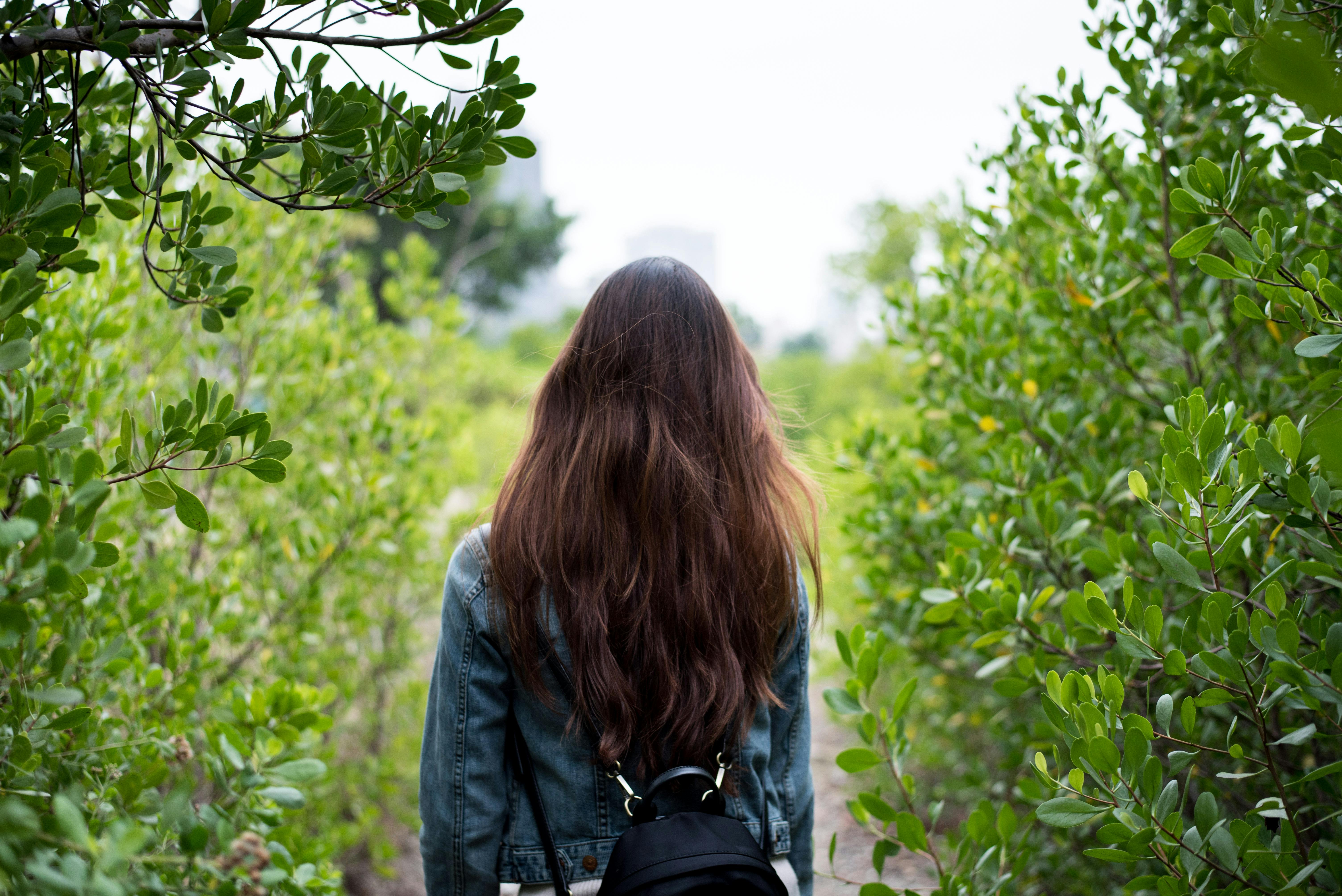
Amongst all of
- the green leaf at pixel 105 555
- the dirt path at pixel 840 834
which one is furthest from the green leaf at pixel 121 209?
the dirt path at pixel 840 834

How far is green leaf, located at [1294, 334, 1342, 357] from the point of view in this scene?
3.57ft

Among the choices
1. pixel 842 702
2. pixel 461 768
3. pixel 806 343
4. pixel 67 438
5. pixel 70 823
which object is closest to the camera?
pixel 70 823

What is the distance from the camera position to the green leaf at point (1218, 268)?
122 centimetres

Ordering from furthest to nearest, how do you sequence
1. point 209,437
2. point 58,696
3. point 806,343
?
point 806,343 → point 209,437 → point 58,696

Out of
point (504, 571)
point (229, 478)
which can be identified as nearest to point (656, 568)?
Result: point (504, 571)

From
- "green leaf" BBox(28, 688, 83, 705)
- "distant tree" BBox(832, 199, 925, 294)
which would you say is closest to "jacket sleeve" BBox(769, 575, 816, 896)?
"green leaf" BBox(28, 688, 83, 705)

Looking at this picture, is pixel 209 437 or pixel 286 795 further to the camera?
pixel 286 795

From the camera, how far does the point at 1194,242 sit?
1243 millimetres

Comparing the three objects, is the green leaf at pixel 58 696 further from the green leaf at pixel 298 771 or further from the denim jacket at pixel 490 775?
the denim jacket at pixel 490 775

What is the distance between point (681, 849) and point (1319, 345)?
3.89 feet

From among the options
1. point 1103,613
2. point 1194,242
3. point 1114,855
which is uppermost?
point 1194,242

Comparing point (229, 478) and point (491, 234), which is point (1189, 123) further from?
point (491, 234)

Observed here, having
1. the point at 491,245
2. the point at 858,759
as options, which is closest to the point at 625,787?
the point at 858,759

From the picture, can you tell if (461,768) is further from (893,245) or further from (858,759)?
(893,245)
